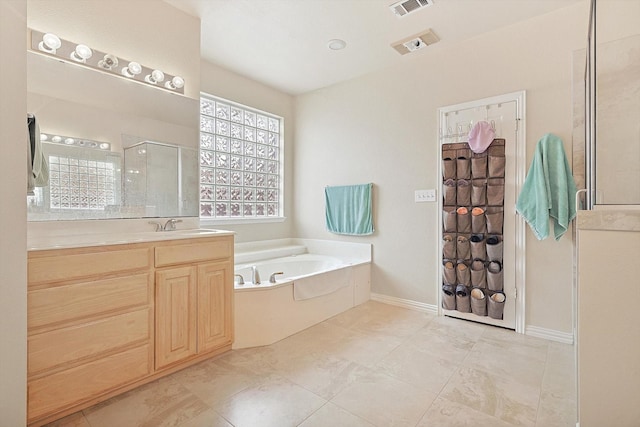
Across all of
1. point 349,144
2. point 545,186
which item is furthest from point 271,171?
point 545,186

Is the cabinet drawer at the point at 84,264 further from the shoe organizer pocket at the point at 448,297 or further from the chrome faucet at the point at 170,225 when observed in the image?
the shoe organizer pocket at the point at 448,297

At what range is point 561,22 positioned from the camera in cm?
235

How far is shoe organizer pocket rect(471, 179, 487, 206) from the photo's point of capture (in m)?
2.66

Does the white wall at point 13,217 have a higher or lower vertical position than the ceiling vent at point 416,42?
lower

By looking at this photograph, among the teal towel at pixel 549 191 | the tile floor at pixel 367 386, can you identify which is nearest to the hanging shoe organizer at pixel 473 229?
the teal towel at pixel 549 191

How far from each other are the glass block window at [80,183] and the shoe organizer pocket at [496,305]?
124 inches

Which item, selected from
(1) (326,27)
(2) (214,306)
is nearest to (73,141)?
(2) (214,306)

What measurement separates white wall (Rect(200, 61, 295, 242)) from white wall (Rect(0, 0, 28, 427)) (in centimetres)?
206

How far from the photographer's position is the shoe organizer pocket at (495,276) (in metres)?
2.59

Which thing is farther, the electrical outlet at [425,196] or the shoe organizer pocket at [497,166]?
the electrical outlet at [425,196]

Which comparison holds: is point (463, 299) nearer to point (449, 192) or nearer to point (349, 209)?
point (449, 192)

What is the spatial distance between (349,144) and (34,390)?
3.28 metres

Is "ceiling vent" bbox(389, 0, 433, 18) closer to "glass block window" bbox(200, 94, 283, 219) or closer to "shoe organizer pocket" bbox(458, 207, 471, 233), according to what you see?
"shoe organizer pocket" bbox(458, 207, 471, 233)

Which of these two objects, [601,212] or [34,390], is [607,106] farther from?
[34,390]
